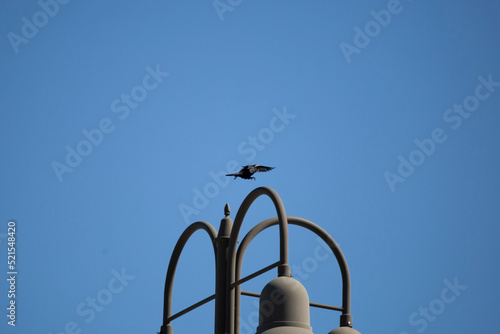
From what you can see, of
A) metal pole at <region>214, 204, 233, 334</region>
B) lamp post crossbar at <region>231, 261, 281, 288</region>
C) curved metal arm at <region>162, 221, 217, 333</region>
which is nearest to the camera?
lamp post crossbar at <region>231, 261, 281, 288</region>

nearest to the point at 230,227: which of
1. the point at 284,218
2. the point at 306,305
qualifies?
the point at 284,218

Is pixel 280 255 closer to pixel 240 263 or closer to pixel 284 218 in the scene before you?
pixel 284 218

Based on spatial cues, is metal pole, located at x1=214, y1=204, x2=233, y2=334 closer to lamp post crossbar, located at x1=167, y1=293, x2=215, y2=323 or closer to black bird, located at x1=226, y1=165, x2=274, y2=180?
lamp post crossbar, located at x1=167, y1=293, x2=215, y2=323

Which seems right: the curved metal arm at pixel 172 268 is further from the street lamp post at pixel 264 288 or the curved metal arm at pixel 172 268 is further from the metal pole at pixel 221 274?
the metal pole at pixel 221 274

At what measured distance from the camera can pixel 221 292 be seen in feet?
34.6

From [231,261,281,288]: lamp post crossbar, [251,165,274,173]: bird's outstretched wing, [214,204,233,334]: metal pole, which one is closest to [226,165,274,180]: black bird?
[251,165,274,173]: bird's outstretched wing

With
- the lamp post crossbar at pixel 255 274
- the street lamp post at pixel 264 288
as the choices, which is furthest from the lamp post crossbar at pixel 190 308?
the lamp post crossbar at pixel 255 274

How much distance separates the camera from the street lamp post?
8.88 m

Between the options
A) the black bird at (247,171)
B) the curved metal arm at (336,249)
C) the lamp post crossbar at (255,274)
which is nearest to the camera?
the lamp post crossbar at (255,274)

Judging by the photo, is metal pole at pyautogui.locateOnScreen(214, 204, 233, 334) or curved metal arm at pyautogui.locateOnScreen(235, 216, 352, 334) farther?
curved metal arm at pyautogui.locateOnScreen(235, 216, 352, 334)

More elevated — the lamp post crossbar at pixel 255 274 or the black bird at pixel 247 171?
the black bird at pixel 247 171

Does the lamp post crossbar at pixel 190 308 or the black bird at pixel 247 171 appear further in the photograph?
the black bird at pixel 247 171

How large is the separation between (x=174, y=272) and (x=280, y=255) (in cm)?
291

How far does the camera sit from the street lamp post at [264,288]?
8883mm
